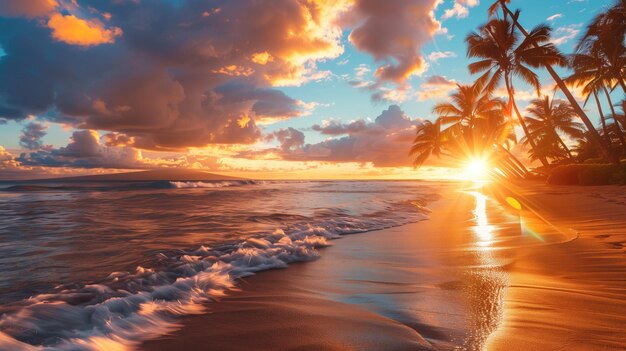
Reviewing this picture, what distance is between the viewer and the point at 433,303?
8.65ft

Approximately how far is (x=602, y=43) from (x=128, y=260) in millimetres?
25748

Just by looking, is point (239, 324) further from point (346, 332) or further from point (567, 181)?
point (567, 181)

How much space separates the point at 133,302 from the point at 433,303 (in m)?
2.41

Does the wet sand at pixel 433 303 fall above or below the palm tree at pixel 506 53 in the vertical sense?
below

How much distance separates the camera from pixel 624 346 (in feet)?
5.90

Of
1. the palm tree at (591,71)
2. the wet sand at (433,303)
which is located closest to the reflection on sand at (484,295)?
the wet sand at (433,303)

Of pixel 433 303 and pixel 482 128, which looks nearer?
pixel 433 303

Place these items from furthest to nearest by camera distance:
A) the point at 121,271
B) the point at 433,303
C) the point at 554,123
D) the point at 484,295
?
the point at 554,123
the point at 121,271
the point at 484,295
the point at 433,303

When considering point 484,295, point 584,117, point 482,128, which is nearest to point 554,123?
point 482,128

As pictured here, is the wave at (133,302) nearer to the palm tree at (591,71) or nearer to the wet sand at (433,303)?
the wet sand at (433,303)

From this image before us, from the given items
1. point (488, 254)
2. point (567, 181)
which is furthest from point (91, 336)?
point (567, 181)

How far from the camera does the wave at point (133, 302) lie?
2219 millimetres

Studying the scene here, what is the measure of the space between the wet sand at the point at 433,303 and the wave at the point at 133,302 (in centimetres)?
22

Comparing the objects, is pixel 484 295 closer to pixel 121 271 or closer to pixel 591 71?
pixel 121 271
